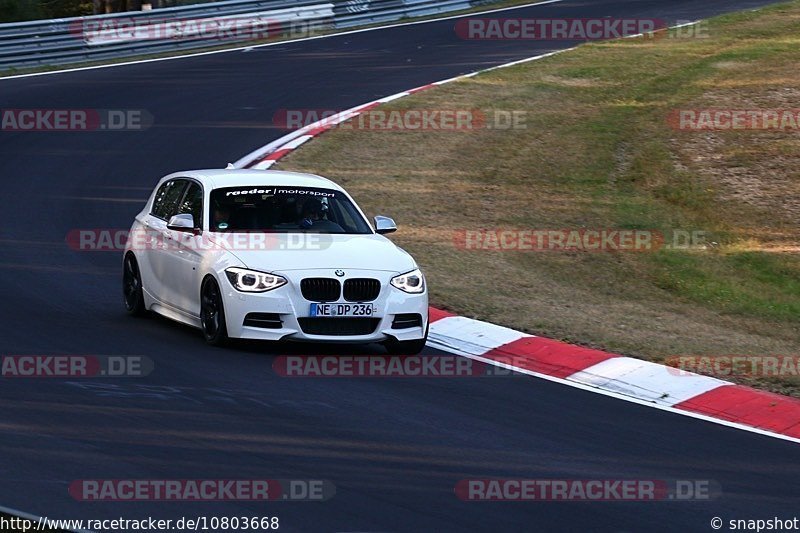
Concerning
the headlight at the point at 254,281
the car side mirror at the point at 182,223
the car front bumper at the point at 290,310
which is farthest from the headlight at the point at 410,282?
the car side mirror at the point at 182,223

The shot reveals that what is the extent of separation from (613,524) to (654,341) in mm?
5293

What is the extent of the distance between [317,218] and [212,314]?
4.79 ft

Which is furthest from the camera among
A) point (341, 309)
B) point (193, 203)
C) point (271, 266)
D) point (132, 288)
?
point (132, 288)

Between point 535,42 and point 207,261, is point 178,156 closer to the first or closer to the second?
point 207,261

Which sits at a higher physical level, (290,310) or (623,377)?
(290,310)

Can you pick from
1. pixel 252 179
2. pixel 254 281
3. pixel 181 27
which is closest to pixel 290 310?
pixel 254 281

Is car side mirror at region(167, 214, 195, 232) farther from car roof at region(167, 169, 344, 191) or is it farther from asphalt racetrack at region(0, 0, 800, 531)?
asphalt racetrack at region(0, 0, 800, 531)

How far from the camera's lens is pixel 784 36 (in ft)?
101

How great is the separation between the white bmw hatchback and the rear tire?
0.01 m

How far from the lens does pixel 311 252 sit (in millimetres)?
11281

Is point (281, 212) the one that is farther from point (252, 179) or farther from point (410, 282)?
point (410, 282)

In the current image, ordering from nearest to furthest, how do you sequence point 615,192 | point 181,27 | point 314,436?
point 314,436 < point 615,192 < point 181,27

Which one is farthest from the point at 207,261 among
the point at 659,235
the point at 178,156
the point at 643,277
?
the point at 178,156

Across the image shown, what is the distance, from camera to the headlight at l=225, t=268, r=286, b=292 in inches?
428
